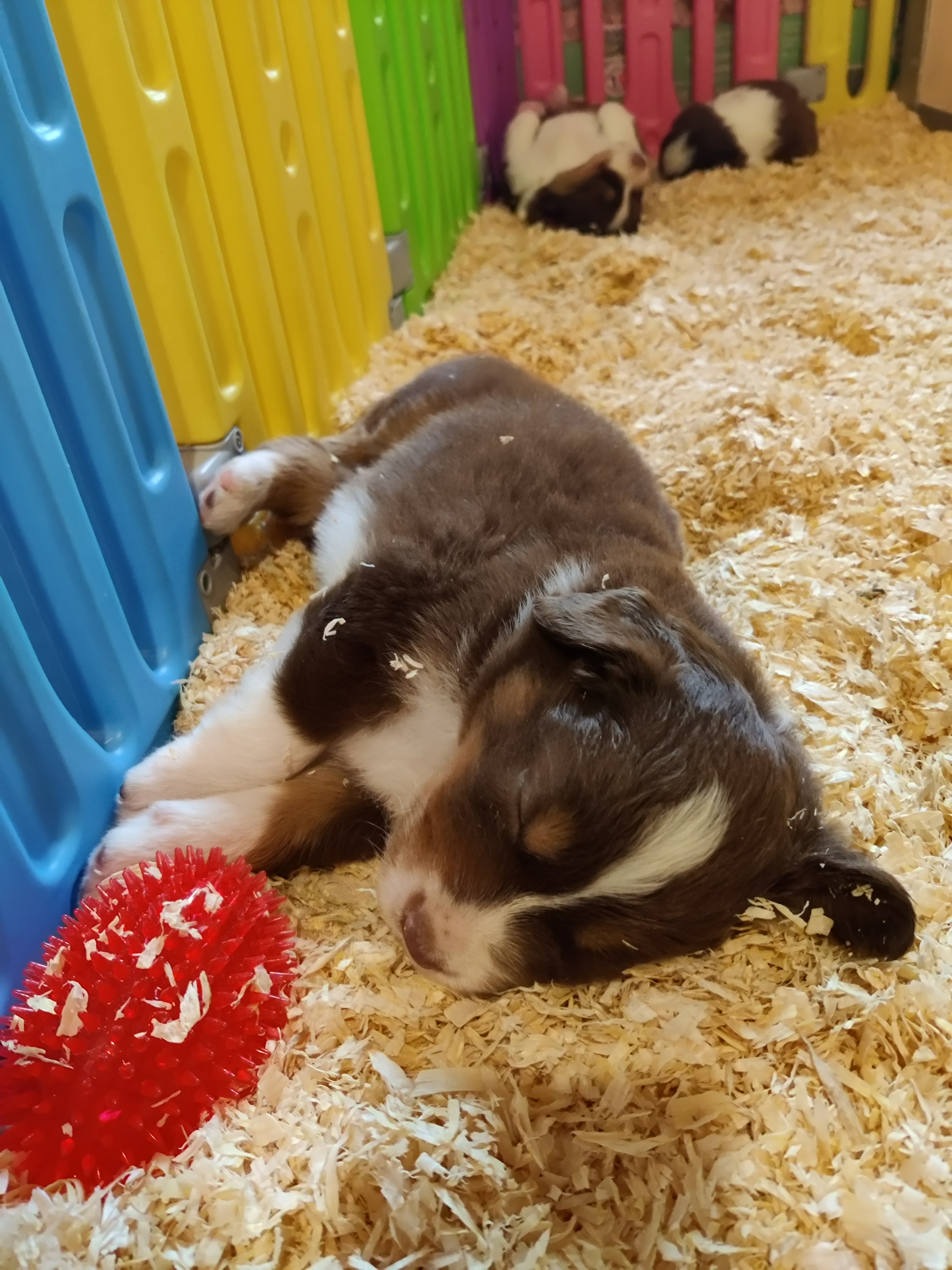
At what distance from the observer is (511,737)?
74.5 inches

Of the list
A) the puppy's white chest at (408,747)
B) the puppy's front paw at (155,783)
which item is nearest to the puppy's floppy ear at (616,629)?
the puppy's white chest at (408,747)

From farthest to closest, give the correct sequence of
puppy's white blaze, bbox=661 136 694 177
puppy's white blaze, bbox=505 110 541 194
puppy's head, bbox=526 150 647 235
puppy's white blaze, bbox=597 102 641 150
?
puppy's white blaze, bbox=661 136 694 177 < puppy's white blaze, bbox=597 102 641 150 < puppy's white blaze, bbox=505 110 541 194 < puppy's head, bbox=526 150 647 235

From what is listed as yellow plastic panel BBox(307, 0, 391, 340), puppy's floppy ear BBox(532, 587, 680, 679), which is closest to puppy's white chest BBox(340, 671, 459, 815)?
puppy's floppy ear BBox(532, 587, 680, 679)

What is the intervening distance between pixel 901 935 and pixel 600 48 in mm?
6821

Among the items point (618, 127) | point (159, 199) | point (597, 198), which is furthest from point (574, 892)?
point (618, 127)

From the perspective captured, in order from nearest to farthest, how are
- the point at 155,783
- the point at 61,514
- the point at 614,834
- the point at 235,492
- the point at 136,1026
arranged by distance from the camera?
the point at 136,1026, the point at 614,834, the point at 61,514, the point at 155,783, the point at 235,492

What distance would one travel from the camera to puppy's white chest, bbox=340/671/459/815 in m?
2.21

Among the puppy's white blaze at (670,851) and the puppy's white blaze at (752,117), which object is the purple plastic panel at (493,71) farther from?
the puppy's white blaze at (670,851)

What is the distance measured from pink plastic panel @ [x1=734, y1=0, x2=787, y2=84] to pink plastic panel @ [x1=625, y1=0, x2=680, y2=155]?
0.33 ft

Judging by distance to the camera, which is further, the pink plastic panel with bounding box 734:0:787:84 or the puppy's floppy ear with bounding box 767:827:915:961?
the pink plastic panel with bounding box 734:0:787:84

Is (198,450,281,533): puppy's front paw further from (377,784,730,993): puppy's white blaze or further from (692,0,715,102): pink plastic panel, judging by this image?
(692,0,715,102): pink plastic panel

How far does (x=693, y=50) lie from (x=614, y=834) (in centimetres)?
695

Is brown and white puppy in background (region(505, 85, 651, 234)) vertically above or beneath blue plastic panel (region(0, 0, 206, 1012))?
beneath

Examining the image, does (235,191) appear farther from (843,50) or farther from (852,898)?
(843,50)
